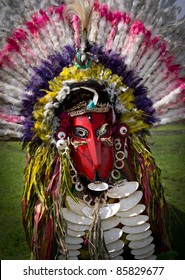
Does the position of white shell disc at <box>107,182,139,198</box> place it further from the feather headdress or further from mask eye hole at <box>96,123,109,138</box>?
mask eye hole at <box>96,123,109,138</box>

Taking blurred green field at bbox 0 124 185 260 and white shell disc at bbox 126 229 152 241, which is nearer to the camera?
white shell disc at bbox 126 229 152 241

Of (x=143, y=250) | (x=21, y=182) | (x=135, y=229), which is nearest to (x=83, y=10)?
(x=135, y=229)

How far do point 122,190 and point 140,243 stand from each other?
0.26 metres

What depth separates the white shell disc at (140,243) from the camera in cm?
244

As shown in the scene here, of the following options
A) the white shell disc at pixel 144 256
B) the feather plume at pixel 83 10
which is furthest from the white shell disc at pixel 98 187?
the feather plume at pixel 83 10

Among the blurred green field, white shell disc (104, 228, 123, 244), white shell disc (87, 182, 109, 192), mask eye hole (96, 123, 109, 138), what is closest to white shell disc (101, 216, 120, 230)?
white shell disc (104, 228, 123, 244)

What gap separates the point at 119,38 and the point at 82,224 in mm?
896

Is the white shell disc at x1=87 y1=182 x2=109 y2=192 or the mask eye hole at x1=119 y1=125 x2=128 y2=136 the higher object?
the mask eye hole at x1=119 y1=125 x2=128 y2=136

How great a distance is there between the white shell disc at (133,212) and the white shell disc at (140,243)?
5.1 inches

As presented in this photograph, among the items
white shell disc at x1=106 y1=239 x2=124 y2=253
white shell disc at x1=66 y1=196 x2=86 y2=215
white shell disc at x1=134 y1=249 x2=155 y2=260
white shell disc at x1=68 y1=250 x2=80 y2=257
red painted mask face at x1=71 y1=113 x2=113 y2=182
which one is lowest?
white shell disc at x1=134 y1=249 x2=155 y2=260

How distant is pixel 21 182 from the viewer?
3.29m

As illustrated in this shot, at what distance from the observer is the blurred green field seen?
3.06 meters

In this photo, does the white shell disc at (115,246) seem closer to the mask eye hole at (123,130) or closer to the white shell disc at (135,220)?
the white shell disc at (135,220)
